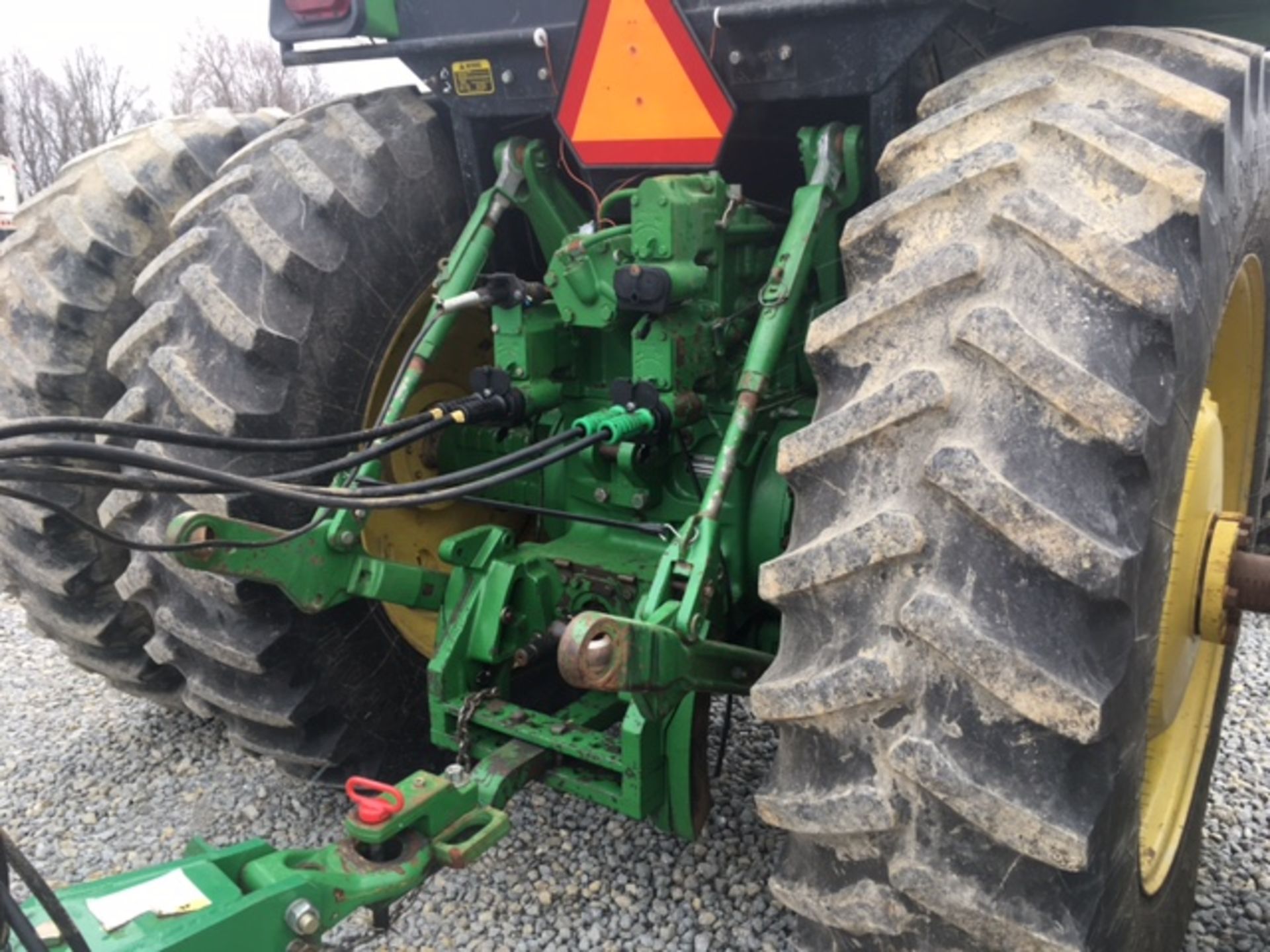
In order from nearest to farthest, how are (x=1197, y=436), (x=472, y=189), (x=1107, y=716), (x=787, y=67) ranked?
1. (x=1107, y=716)
2. (x=1197, y=436)
3. (x=787, y=67)
4. (x=472, y=189)

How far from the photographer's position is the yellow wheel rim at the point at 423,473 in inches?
111

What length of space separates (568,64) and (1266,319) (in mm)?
1589

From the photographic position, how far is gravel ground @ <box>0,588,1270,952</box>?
2574mm

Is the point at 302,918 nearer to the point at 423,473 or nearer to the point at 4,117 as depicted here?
the point at 423,473

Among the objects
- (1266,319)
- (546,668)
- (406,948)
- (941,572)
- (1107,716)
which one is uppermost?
(1266,319)

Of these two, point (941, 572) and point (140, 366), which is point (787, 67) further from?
point (140, 366)

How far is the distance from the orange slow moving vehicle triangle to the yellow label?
0.76ft

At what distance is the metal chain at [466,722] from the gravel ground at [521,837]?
0.40m

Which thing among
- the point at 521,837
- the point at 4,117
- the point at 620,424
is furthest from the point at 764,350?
the point at 4,117

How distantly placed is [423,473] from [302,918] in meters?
1.67

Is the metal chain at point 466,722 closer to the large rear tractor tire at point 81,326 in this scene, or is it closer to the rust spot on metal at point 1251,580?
the large rear tractor tire at point 81,326

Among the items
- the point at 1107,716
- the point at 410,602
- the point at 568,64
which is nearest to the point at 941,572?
the point at 1107,716

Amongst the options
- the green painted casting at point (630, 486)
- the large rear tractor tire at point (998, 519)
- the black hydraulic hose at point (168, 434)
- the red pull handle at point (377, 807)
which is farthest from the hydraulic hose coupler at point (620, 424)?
the red pull handle at point (377, 807)

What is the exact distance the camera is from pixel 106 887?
4.90ft
